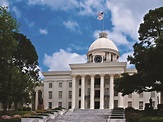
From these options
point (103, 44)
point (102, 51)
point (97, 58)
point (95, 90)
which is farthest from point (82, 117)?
point (103, 44)

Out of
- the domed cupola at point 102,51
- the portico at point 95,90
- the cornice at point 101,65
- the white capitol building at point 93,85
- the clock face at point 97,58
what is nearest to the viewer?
the portico at point 95,90

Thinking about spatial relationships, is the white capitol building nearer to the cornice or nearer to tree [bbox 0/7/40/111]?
the cornice

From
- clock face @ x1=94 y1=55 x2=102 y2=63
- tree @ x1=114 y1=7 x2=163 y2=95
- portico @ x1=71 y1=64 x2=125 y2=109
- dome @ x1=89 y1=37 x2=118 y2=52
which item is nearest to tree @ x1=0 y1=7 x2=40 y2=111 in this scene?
portico @ x1=71 y1=64 x2=125 y2=109

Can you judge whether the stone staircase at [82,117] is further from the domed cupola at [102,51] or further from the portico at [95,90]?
the domed cupola at [102,51]

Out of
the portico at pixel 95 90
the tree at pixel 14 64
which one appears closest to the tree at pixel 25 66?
the tree at pixel 14 64

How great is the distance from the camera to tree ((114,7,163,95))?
29062 mm

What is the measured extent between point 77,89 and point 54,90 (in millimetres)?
5835


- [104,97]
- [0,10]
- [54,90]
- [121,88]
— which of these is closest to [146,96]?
[104,97]

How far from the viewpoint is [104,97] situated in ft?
184

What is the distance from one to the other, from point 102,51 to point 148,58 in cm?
3375

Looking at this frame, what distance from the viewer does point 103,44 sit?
2525 inches

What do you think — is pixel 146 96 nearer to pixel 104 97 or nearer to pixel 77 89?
pixel 104 97

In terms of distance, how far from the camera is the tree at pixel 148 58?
29062mm

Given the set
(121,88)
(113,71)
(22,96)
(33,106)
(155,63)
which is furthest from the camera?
(33,106)
